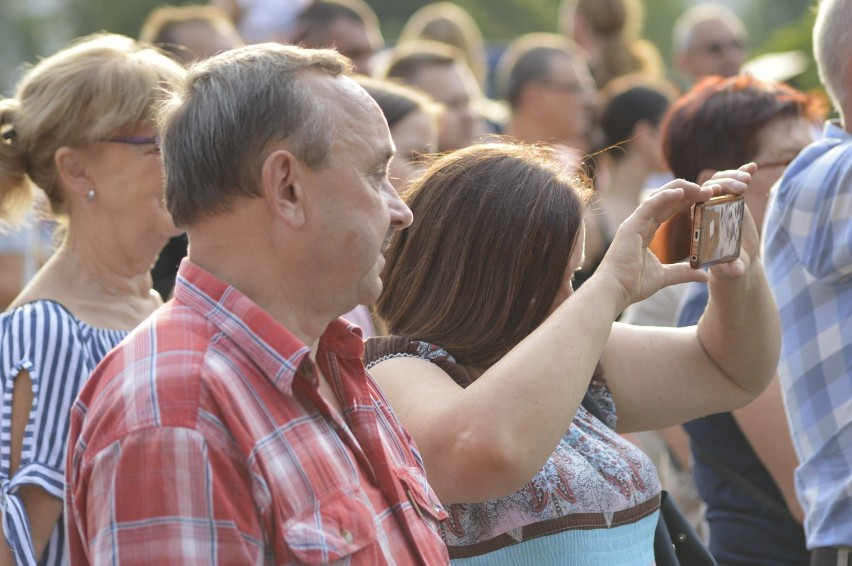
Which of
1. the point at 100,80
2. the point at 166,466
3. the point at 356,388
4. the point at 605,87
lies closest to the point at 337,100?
the point at 356,388

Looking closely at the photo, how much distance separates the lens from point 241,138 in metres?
1.78

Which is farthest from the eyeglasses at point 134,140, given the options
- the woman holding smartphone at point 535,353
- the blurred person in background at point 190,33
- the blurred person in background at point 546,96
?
the blurred person in background at point 546,96

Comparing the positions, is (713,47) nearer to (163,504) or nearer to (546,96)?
(546,96)

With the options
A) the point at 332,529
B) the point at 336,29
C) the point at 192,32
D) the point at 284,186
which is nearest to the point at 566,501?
the point at 332,529

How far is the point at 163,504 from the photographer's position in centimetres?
158

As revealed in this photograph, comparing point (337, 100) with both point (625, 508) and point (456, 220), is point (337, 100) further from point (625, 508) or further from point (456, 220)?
point (625, 508)

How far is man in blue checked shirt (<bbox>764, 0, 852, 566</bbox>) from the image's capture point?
2891 millimetres

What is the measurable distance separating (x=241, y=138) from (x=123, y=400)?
1.43 feet

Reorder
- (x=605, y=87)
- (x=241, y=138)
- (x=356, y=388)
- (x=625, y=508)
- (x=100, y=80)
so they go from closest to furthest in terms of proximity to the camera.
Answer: (x=241, y=138) → (x=356, y=388) → (x=625, y=508) → (x=100, y=80) → (x=605, y=87)

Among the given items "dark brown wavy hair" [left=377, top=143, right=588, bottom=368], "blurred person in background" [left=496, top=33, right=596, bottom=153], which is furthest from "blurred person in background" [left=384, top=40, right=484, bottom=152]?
"dark brown wavy hair" [left=377, top=143, right=588, bottom=368]

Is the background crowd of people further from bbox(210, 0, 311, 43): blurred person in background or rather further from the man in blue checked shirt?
bbox(210, 0, 311, 43): blurred person in background

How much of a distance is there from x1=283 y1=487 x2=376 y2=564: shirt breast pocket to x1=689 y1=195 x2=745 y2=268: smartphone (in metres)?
1.02

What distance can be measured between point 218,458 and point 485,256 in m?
1.01

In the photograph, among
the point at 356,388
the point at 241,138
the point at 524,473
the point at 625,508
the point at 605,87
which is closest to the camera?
the point at 241,138
